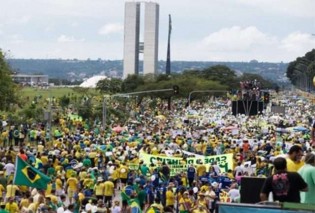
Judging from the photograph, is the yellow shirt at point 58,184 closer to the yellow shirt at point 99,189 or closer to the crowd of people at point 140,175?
the crowd of people at point 140,175

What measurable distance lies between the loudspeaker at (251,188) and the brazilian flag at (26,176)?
8756mm

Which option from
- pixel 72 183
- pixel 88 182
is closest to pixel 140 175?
pixel 88 182

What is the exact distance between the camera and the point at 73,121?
55.8 metres

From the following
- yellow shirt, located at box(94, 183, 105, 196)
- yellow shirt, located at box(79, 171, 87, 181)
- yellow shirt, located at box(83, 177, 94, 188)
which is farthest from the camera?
yellow shirt, located at box(79, 171, 87, 181)

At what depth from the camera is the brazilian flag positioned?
17.8 meters

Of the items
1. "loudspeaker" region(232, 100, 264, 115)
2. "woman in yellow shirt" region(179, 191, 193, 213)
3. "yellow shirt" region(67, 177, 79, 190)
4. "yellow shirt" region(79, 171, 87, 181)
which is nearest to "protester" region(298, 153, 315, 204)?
"woman in yellow shirt" region(179, 191, 193, 213)

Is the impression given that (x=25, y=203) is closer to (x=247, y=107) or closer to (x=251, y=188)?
(x=251, y=188)

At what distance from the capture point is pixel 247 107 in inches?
2478

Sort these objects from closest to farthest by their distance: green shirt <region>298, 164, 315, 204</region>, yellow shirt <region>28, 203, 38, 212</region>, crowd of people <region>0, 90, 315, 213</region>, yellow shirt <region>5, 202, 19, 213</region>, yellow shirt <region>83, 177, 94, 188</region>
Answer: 1. green shirt <region>298, 164, 315, 204</region>
2. crowd of people <region>0, 90, 315, 213</region>
3. yellow shirt <region>28, 203, 38, 212</region>
4. yellow shirt <region>5, 202, 19, 213</region>
5. yellow shirt <region>83, 177, 94, 188</region>

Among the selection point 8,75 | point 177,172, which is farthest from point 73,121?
point 177,172

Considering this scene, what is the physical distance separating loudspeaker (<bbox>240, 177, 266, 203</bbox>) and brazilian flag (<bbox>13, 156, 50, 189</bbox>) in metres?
8.76

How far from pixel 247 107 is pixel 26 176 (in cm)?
4585

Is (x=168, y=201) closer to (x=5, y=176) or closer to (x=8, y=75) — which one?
(x=5, y=176)

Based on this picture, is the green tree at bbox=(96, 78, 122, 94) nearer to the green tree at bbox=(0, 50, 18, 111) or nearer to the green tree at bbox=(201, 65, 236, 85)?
the green tree at bbox=(201, 65, 236, 85)
